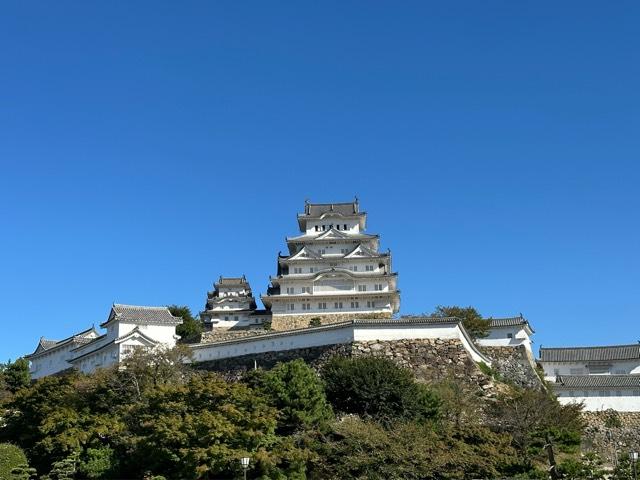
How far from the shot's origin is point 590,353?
39500 mm

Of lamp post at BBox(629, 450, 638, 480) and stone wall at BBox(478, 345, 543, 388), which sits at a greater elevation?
stone wall at BBox(478, 345, 543, 388)

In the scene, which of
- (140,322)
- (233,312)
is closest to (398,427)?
(140,322)

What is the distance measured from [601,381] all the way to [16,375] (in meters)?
31.1

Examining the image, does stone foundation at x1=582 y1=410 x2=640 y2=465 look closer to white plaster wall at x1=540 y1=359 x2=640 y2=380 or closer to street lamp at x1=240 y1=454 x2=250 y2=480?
white plaster wall at x1=540 y1=359 x2=640 y2=380

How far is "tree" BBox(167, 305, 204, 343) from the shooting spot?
45006mm

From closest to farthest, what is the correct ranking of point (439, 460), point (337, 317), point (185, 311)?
point (439, 460) → point (337, 317) → point (185, 311)

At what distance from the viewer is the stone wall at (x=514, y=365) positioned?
34.4m

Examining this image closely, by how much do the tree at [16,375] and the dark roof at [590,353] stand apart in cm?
2871

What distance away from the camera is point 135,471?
2423 centimetres

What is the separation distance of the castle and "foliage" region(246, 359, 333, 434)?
19.1ft

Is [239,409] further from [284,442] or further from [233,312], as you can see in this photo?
[233,312]

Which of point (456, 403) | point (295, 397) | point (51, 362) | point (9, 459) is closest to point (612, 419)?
point (456, 403)

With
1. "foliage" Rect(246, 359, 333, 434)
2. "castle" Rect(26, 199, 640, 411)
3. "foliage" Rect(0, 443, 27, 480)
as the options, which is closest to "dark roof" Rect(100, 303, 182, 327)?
"castle" Rect(26, 199, 640, 411)

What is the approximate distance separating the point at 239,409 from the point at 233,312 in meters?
23.8
